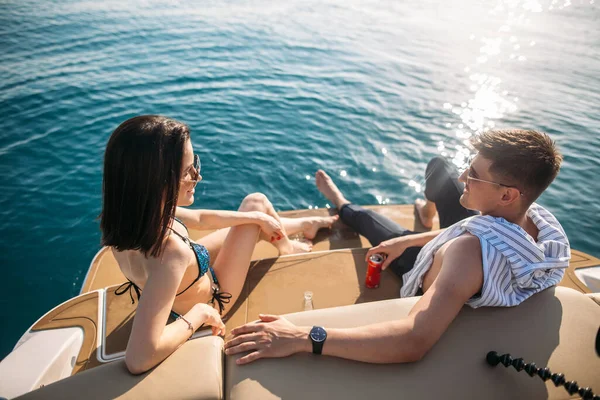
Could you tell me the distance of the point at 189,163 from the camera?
2410 mm

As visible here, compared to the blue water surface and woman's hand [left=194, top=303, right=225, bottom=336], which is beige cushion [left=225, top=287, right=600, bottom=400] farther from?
the blue water surface

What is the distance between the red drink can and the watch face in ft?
4.00

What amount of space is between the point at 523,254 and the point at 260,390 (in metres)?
1.90

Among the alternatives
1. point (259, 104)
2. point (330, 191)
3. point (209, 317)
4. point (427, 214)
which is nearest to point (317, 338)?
point (209, 317)

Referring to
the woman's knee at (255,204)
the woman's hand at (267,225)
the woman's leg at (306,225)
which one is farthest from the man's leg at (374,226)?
the woman's knee at (255,204)

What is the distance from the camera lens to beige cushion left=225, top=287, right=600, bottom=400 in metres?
2.13

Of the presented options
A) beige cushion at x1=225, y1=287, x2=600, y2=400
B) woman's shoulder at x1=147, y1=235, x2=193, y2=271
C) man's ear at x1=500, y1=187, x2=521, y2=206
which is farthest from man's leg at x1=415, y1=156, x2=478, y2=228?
woman's shoulder at x1=147, y1=235, x2=193, y2=271

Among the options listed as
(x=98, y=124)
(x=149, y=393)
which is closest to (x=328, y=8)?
(x=98, y=124)

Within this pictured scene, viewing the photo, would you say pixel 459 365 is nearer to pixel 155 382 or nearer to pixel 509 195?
pixel 509 195

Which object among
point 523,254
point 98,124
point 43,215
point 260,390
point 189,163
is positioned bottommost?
point 43,215

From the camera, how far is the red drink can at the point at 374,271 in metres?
3.39

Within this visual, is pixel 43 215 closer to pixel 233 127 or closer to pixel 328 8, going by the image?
pixel 233 127

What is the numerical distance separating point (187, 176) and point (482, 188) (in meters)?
2.09

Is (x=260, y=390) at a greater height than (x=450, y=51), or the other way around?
(x=450, y=51)
